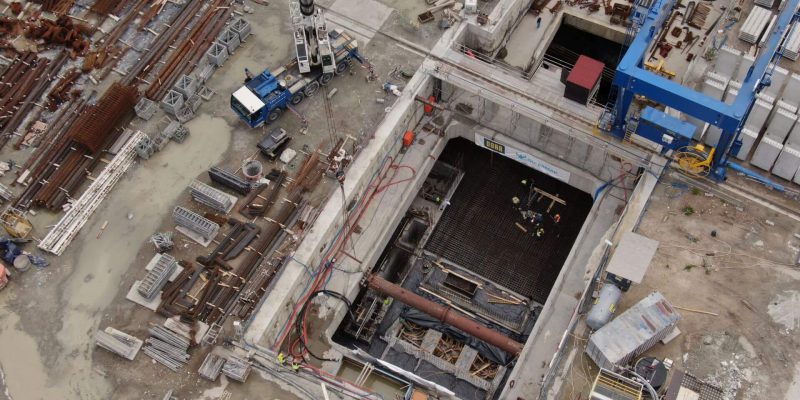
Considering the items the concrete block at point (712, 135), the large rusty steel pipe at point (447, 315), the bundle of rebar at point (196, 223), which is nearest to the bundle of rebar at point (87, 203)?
the bundle of rebar at point (196, 223)

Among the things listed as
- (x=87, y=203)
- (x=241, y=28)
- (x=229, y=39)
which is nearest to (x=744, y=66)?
(x=241, y=28)

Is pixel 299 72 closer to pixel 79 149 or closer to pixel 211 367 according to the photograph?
pixel 79 149

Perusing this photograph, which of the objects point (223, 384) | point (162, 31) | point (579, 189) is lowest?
point (223, 384)

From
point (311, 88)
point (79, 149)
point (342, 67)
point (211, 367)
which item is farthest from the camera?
point (342, 67)

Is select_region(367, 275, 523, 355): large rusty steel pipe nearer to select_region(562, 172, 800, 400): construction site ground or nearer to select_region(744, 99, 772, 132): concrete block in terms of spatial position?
select_region(562, 172, 800, 400): construction site ground

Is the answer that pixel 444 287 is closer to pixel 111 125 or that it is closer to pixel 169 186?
pixel 169 186

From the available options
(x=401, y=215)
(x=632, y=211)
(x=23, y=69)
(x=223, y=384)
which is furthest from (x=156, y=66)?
(x=632, y=211)

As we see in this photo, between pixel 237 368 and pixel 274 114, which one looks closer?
pixel 237 368
